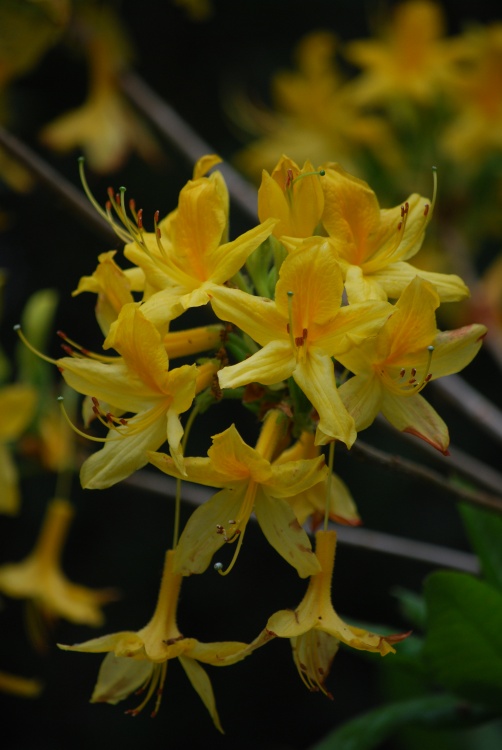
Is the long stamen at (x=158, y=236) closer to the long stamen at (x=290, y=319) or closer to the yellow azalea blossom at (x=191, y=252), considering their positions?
the yellow azalea blossom at (x=191, y=252)

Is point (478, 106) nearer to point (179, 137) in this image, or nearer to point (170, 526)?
point (179, 137)

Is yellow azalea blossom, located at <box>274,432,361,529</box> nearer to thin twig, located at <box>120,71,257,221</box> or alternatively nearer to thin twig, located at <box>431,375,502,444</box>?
thin twig, located at <box>431,375,502,444</box>

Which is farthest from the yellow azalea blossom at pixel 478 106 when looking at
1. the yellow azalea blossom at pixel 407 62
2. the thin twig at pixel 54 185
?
the thin twig at pixel 54 185

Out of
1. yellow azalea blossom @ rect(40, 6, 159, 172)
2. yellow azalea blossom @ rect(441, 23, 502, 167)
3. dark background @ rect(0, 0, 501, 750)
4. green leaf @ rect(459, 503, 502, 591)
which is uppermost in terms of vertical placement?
yellow azalea blossom @ rect(40, 6, 159, 172)

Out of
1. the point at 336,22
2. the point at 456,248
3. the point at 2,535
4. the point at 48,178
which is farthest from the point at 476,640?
the point at 336,22

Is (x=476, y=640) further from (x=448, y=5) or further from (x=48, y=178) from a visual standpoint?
(x=448, y=5)

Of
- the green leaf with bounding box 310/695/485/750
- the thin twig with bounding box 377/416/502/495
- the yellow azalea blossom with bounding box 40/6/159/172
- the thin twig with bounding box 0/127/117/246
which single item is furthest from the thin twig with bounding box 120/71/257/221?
the green leaf with bounding box 310/695/485/750

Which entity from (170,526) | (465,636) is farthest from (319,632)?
(170,526)
